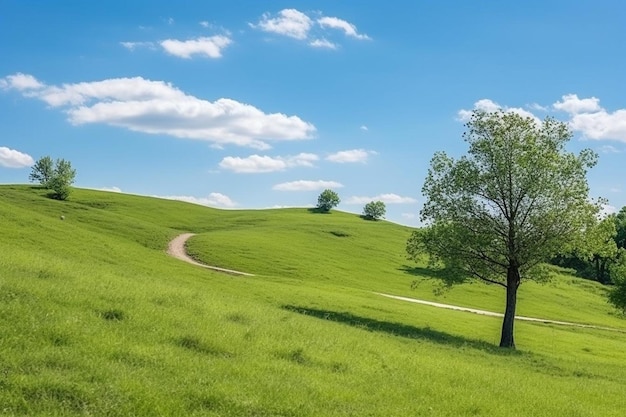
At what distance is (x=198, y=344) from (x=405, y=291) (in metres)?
59.2

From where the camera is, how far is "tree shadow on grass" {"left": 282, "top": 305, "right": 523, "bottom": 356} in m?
30.4

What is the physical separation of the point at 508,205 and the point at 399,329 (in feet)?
35.2

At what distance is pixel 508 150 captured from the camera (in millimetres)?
36094

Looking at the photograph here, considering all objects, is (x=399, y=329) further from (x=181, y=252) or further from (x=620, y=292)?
(x=181, y=252)

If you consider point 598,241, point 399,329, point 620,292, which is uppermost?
point 598,241

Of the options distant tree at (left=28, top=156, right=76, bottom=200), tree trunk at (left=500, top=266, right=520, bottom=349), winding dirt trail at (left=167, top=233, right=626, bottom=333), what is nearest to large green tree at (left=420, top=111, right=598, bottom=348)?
tree trunk at (left=500, top=266, right=520, bottom=349)

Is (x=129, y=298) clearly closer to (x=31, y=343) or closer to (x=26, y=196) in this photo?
(x=31, y=343)

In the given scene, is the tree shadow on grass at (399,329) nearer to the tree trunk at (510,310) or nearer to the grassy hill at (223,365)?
the grassy hill at (223,365)

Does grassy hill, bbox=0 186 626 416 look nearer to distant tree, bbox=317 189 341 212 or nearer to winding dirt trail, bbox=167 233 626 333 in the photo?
winding dirt trail, bbox=167 233 626 333

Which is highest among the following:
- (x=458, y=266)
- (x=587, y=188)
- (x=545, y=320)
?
(x=587, y=188)

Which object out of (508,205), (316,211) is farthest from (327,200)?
(508,205)

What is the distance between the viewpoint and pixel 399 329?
3328 cm

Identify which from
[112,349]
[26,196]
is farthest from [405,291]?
[26,196]

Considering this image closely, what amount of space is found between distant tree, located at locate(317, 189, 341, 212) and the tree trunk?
135 metres
